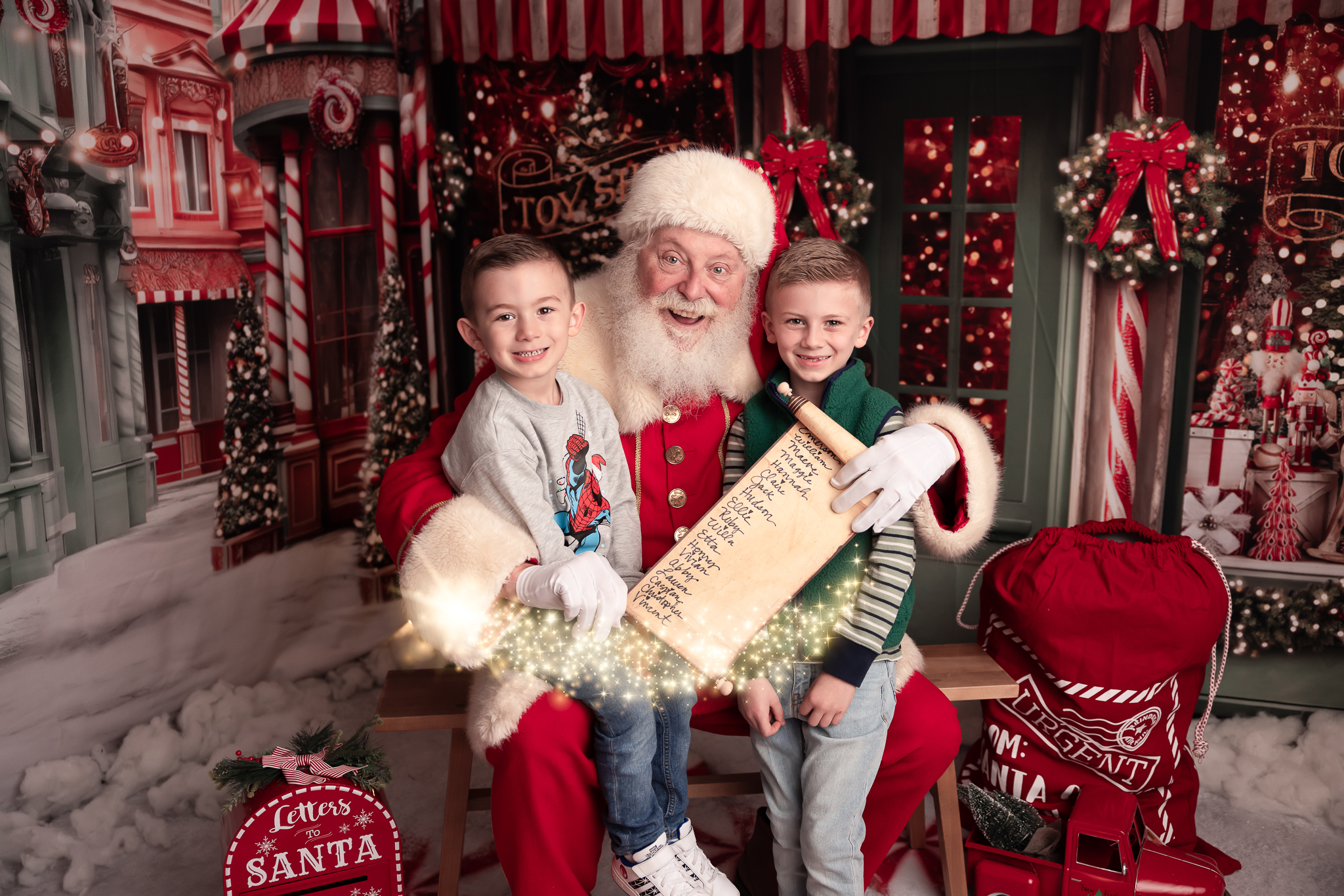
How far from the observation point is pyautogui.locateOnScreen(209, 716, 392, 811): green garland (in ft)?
6.48

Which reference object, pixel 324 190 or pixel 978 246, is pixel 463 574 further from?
pixel 978 246

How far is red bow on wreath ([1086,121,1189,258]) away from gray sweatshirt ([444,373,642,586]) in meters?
1.84

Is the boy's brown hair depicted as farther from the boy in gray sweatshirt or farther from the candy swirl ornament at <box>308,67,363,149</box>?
the candy swirl ornament at <box>308,67,363,149</box>

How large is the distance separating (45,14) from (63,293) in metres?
0.73

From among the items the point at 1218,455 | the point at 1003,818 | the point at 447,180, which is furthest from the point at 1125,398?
the point at 447,180

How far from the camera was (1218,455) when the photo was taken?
9.84ft

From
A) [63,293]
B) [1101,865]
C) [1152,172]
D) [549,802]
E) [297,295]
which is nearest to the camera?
[549,802]

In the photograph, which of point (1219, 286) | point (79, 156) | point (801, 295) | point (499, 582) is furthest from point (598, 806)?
point (1219, 286)

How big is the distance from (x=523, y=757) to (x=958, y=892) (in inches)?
46.8

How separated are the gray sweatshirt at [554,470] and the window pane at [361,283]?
4.92ft

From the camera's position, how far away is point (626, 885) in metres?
1.90

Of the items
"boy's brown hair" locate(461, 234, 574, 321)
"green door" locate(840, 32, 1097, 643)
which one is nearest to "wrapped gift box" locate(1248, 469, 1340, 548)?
"green door" locate(840, 32, 1097, 643)

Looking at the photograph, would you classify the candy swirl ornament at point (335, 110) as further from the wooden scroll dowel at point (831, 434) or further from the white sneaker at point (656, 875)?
the white sneaker at point (656, 875)

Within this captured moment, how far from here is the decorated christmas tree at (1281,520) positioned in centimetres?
294
